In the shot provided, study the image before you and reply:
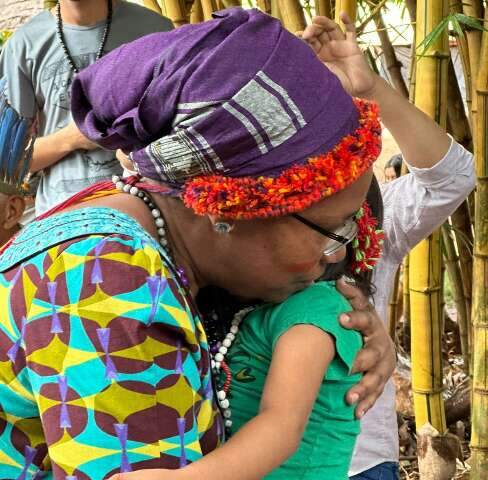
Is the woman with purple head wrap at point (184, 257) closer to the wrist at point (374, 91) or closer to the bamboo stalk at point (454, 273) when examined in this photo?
the wrist at point (374, 91)

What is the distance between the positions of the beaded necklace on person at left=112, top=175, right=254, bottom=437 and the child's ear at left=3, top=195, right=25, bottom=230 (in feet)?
2.53

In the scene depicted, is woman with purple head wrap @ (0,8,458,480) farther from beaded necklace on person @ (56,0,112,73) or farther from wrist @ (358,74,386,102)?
beaded necklace on person @ (56,0,112,73)

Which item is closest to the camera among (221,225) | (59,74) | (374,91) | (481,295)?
(221,225)

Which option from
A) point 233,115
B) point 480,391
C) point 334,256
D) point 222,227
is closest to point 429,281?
point 480,391

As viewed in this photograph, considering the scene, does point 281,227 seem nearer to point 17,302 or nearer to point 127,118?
point 127,118

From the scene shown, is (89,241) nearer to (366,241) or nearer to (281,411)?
(281,411)

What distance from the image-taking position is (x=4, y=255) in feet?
4.37

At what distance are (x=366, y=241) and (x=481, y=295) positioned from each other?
1.25 metres

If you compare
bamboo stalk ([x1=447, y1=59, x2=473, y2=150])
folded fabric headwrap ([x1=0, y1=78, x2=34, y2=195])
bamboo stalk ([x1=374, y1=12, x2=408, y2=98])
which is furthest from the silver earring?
bamboo stalk ([x1=374, y1=12, x2=408, y2=98])

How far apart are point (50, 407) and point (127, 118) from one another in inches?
18.1

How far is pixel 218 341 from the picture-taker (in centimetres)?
168

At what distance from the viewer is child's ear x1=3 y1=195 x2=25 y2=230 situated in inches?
Answer: 88.2

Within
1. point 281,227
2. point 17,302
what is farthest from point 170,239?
point 17,302

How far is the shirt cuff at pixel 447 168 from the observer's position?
223cm
